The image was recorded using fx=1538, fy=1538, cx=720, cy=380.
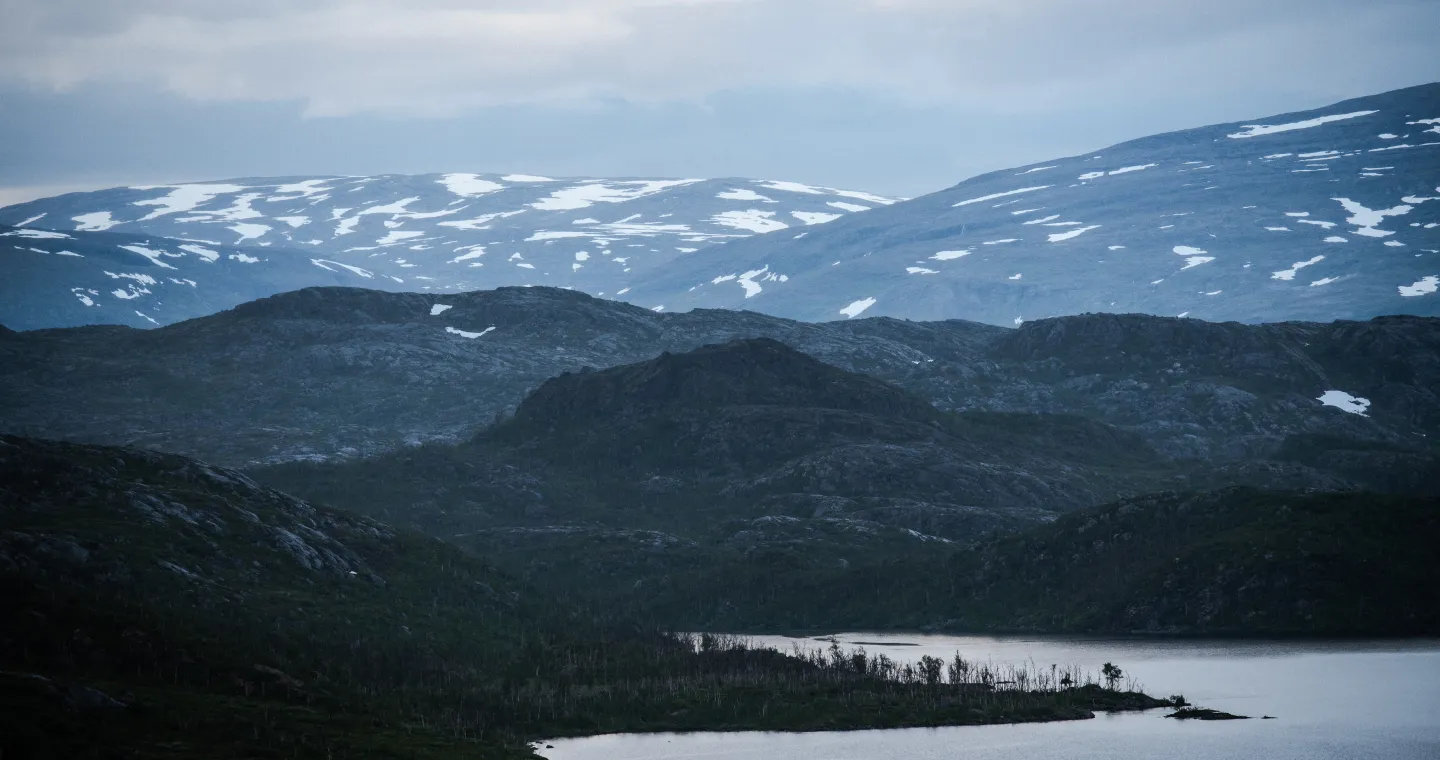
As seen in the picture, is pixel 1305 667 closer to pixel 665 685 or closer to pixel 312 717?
pixel 665 685

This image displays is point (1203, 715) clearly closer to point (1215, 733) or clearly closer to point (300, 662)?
point (1215, 733)

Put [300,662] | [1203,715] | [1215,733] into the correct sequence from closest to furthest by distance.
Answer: [1215,733] → [1203,715] → [300,662]

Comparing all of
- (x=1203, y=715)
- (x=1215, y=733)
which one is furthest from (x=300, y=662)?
(x=1203, y=715)

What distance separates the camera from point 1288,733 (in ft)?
431

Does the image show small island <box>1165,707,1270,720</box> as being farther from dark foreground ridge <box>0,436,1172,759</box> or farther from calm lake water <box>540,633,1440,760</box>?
dark foreground ridge <box>0,436,1172,759</box>

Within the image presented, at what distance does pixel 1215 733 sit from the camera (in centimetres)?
13238

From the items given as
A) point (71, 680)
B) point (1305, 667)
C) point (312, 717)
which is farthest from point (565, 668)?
point (1305, 667)

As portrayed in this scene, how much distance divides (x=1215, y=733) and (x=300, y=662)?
8248 cm

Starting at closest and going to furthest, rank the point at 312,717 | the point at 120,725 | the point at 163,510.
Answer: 1. the point at 120,725
2. the point at 312,717
3. the point at 163,510

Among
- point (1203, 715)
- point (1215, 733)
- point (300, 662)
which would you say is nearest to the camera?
point (1215, 733)

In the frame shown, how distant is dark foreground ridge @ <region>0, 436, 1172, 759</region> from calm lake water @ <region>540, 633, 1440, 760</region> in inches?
217

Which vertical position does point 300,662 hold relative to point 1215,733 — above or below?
above

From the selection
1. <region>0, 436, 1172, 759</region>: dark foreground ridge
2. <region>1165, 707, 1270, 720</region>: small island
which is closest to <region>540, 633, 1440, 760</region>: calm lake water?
<region>1165, 707, 1270, 720</region>: small island

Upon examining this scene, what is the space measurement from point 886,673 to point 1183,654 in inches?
1645
